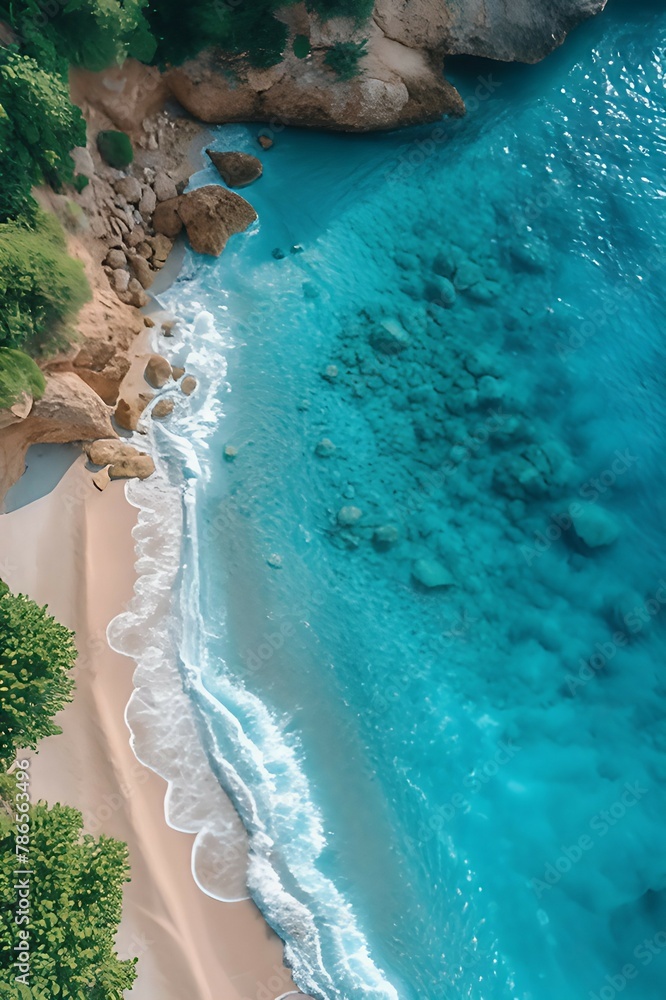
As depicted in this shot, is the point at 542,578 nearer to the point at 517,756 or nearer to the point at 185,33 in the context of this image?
the point at 517,756

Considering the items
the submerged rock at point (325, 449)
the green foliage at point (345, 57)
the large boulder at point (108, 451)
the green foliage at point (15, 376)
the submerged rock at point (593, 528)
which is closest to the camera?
the green foliage at point (15, 376)

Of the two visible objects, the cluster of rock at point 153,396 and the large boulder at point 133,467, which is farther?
the cluster of rock at point 153,396

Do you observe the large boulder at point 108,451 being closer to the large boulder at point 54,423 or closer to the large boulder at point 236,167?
the large boulder at point 54,423

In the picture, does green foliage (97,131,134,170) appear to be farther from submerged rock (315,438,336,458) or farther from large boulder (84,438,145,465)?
submerged rock (315,438,336,458)

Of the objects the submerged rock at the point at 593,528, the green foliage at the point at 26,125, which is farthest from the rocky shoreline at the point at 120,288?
the submerged rock at the point at 593,528

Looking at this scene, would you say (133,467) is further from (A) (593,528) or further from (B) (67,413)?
(A) (593,528)

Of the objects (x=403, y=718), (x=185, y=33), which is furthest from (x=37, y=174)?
(x=403, y=718)

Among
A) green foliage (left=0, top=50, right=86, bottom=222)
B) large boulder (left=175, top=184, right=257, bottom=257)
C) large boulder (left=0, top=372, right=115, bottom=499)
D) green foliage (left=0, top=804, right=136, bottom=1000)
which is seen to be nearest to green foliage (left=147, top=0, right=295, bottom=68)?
large boulder (left=175, top=184, right=257, bottom=257)
